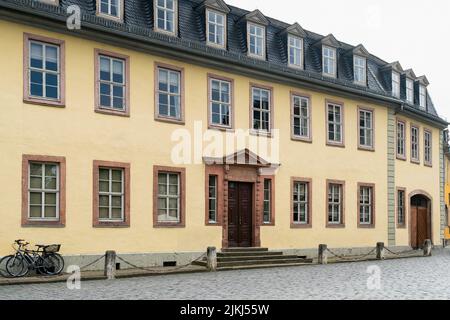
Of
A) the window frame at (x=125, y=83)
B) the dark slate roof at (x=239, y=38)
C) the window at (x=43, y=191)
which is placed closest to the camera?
the window at (x=43, y=191)

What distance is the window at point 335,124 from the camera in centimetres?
2495

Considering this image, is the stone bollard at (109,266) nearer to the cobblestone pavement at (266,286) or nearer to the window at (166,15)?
the cobblestone pavement at (266,286)

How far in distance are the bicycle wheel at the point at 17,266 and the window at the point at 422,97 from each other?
2264cm

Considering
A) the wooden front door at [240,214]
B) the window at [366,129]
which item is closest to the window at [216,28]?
the wooden front door at [240,214]

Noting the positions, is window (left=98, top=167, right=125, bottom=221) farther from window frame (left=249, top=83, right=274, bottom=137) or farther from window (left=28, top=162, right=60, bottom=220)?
window frame (left=249, top=83, right=274, bottom=137)

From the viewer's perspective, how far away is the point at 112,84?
1850 centimetres

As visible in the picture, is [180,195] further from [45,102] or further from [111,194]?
[45,102]

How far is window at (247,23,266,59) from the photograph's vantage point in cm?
2256

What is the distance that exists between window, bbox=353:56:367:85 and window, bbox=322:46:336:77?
4.40 feet

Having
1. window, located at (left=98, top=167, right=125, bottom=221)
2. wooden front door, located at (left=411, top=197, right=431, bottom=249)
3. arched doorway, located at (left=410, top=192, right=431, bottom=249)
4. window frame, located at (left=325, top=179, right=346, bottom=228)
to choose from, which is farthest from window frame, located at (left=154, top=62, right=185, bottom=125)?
wooden front door, located at (left=411, top=197, right=431, bottom=249)

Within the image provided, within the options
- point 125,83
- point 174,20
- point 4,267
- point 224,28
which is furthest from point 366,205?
point 4,267

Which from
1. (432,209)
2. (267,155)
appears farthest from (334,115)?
(432,209)

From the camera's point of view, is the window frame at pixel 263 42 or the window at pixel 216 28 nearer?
the window at pixel 216 28

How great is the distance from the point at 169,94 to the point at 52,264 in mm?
6543
